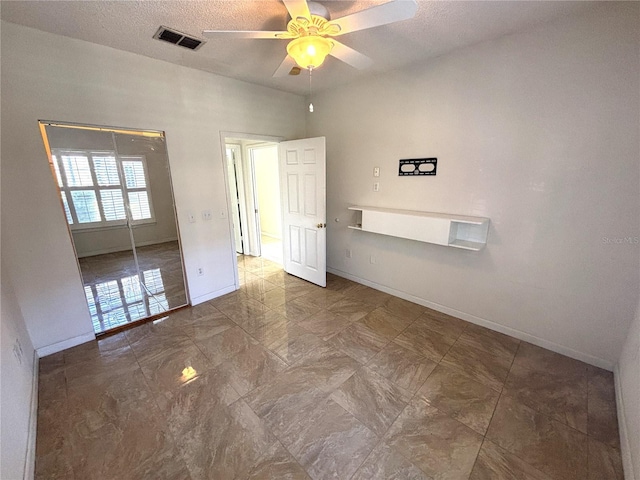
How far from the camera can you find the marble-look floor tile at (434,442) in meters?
1.41

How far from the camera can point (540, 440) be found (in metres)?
1.55

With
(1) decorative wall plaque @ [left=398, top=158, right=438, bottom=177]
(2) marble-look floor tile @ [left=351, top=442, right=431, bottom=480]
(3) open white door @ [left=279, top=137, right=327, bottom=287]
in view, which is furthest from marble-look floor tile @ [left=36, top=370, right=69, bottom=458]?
(1) decorative wall plaque @ [left=398, top=158, right=438, bottom=177]

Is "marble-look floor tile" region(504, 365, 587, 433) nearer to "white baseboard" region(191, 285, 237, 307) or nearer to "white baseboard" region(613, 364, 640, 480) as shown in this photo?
"white baseboard" region(613, 364, 640, 480)

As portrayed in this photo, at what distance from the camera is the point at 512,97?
2.16 m

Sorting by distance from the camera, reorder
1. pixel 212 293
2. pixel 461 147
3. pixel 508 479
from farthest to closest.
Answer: pixel 212 293, pixel 461 147, pixel 508 479

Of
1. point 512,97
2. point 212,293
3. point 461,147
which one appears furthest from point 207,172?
point 512,97

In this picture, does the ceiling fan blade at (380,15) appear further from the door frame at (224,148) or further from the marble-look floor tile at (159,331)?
the marble-look floor tile at (159,331)

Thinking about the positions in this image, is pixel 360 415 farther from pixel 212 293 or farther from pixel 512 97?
pixel 512 97

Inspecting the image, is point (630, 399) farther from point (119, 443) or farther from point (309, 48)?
point (119, 443)

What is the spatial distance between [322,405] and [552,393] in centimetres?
168

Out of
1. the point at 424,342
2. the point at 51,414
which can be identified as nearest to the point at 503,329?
the point at 424,342

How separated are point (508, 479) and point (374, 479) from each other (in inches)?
27.7

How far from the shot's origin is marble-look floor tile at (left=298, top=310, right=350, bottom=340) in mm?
2605

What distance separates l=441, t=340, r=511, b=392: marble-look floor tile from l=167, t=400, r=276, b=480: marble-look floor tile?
1.57 meters
